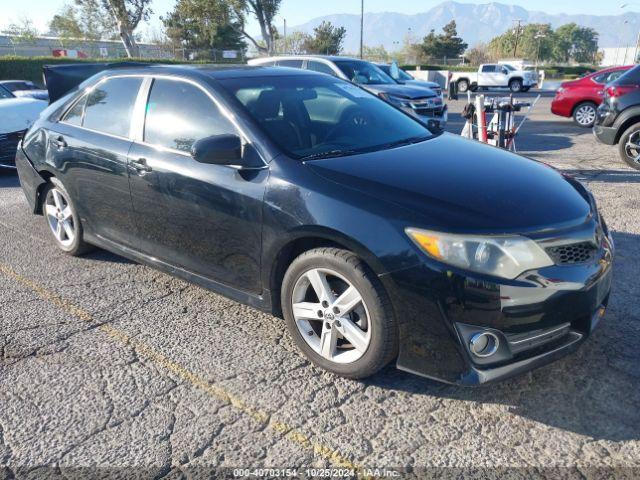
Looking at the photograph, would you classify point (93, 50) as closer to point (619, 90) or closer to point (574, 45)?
point (619, 90)

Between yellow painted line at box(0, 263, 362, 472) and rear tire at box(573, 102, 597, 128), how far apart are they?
488 inches

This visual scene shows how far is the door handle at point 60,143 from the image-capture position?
4.27 meters

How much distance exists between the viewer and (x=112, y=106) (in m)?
4.02

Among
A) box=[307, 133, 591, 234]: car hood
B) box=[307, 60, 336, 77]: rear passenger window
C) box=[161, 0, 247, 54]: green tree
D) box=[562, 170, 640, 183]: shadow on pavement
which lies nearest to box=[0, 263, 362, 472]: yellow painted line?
box=[307, 133, 591, 234]: car hood

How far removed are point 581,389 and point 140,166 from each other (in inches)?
115

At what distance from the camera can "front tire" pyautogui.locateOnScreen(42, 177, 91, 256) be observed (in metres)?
4.42

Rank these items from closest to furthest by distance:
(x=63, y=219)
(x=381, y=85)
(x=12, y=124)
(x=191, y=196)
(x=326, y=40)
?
(x=191, y=196)
(x=63, y=219)
(x=12, y=124)
(x=381, y=85)
(x=326, y=40)

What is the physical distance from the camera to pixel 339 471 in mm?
2217

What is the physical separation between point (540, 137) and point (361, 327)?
9916mm

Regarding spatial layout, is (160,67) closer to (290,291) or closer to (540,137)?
(290,291)

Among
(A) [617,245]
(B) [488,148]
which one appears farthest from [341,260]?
(A) [617,245]

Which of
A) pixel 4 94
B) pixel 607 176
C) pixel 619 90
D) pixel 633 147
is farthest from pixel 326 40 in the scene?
pixel 607 176

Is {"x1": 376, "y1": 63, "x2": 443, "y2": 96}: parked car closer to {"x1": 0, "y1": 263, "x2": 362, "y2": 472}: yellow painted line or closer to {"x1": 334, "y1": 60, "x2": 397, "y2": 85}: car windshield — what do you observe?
{"x1": 334, "y1": 60, "x2": 397, "y2": 85}: car windshield

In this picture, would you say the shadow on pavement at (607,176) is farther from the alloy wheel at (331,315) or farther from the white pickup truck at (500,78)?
the white pickup truck at (500,78)
